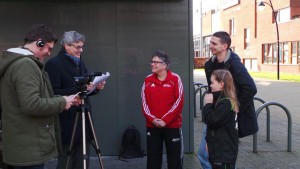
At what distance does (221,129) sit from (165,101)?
929 mm

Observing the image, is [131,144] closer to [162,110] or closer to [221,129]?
[162,110]

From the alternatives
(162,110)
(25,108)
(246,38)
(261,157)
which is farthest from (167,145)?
(246,38)

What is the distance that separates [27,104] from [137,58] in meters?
3.68

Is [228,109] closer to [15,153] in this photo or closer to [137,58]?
[15,153]

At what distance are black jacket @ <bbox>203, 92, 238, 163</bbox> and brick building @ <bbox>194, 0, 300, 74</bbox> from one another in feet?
99.7

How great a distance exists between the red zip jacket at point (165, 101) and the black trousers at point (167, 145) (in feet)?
0.30

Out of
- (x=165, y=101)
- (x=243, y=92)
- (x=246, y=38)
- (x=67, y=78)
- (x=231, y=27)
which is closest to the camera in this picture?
(x=67, y=78)

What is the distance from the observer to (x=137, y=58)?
6.60 metres

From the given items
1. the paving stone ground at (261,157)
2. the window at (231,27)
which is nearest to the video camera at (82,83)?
the paving stone ground at (261,157)

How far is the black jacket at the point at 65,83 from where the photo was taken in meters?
4.33

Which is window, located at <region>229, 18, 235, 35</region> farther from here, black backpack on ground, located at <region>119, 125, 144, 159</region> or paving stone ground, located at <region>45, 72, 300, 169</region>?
black backpack on ground, located at <region>119, 125, 144, 159</region>

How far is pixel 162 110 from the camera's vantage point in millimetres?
4969

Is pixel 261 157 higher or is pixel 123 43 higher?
pixel 123 43

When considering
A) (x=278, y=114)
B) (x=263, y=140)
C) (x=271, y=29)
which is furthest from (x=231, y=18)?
(x=263, y=140)
